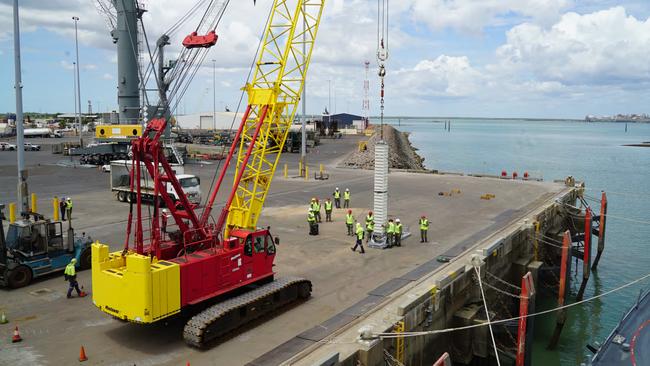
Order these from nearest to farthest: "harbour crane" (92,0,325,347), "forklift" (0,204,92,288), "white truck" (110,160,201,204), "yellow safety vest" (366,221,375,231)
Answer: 1. "harbour crane" (92,0,325,347)
2. "forklift" (0,204,92,288)
3. "yellow safety vest" (366,221,375,231)
4. "white truck" (110,160,201,204)

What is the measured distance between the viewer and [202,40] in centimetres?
2239

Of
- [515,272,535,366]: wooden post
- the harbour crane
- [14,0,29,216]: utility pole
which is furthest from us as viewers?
[14,0,29,216]: utility pole

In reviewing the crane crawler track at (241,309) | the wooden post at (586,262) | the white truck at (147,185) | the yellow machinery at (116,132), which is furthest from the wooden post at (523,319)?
the yellow machinery at (116,132)

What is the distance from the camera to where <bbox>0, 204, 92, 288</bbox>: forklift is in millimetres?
16516

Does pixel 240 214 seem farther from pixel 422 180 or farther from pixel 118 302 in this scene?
pixel 422 180

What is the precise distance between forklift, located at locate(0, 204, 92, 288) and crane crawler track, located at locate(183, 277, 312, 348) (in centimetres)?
783

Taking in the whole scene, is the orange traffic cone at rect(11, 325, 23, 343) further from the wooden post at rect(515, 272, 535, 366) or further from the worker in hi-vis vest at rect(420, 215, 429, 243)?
the worker in hi-vis vest at rect(420, 215, 429, 243)

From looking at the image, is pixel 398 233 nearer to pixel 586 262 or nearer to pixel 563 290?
pixel 563 290

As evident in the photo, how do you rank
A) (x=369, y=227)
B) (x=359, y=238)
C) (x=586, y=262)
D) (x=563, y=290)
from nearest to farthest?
(x=359, y=238)
(x=563, y=290)
(x=369, y=227)
(x=586, y=262)

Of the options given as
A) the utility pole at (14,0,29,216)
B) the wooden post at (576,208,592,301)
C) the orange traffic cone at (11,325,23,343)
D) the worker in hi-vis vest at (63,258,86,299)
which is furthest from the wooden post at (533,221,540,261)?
the utility pole at (14,0,29,216)

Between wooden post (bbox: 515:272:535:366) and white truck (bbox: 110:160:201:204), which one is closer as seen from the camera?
wooden post (bbox: 515:272:535:366)

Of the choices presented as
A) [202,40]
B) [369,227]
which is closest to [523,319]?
[369,227]

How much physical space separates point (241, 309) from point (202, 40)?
13.4m

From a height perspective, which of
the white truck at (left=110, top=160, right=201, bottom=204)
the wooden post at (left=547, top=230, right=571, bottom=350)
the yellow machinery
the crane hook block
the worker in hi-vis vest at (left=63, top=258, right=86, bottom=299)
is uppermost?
the crane hook block
